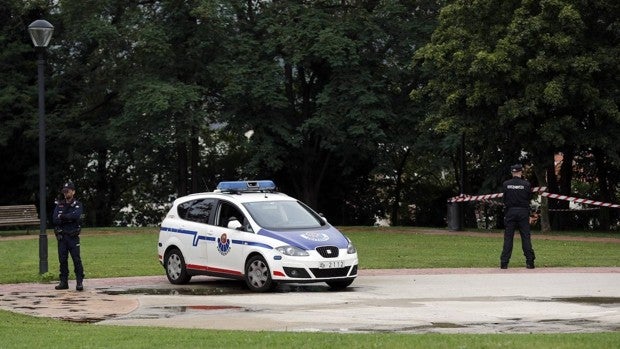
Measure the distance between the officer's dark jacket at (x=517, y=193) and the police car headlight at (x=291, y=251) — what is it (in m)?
6.04

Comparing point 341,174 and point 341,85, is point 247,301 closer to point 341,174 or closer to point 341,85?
point 341,85

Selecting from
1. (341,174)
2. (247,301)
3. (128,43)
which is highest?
(128,43)

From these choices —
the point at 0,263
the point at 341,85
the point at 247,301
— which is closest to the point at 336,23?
the point at 341,85

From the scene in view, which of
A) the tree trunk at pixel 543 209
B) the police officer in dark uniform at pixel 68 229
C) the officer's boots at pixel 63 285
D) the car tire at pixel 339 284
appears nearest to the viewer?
the car tire at pixel 339 284

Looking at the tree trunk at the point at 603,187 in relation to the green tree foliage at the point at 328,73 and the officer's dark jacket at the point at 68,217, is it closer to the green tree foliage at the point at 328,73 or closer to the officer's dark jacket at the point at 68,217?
the green tree foliage at the point at 328,73

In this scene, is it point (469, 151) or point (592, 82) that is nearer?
point (592, 82)

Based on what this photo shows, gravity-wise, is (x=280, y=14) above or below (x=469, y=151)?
above

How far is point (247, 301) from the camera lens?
1945cm

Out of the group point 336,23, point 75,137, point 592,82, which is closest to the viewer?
point 592,82

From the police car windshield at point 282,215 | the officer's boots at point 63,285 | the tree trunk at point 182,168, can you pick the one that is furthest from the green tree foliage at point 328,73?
the officer's boots at point 63,285

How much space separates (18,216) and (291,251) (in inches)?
1011

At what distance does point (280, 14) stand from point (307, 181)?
7.88 m

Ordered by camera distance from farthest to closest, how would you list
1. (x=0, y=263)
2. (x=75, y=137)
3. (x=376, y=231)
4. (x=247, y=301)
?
(x=75, y=137) < (x=376, y=231) < (x=0, y=263) < (x=247, y=301)

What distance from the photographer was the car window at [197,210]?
22.8 metres
